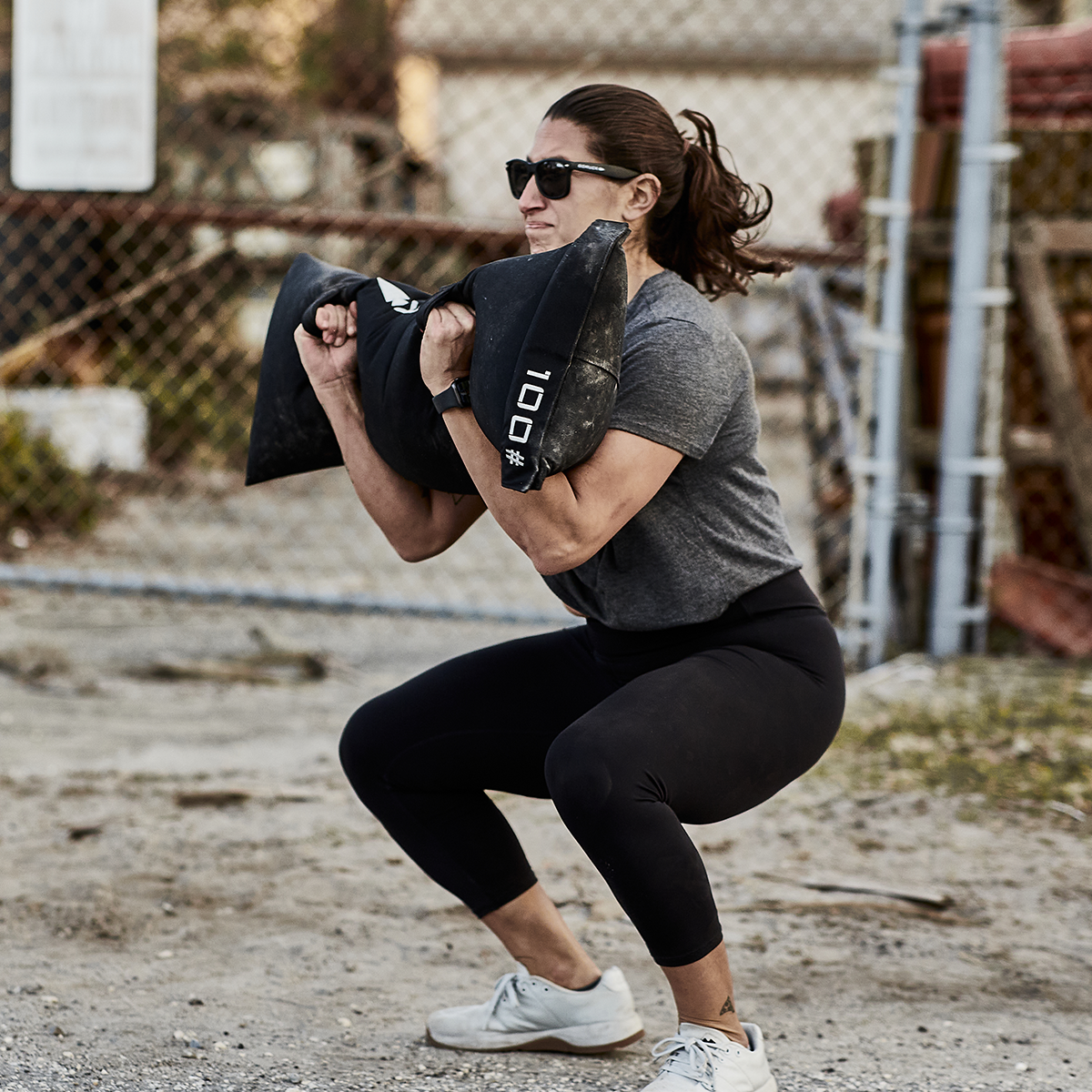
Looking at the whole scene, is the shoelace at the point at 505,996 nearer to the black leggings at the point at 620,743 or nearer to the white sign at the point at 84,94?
the black leggings at the point at 620,743

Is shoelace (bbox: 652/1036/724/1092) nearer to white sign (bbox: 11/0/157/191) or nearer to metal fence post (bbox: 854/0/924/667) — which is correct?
metal fence post (bbox: 854/0/924/667)

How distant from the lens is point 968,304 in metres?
4.81

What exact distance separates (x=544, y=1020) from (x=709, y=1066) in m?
0.43

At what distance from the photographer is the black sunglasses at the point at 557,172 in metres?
2.23

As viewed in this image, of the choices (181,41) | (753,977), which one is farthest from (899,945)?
(181,41)

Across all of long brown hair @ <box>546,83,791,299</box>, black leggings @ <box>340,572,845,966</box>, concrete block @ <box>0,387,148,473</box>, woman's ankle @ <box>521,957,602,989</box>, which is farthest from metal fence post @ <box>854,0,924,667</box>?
concrete block @ <box>0,387,148,473</box>

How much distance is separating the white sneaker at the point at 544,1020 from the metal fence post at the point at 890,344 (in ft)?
8.78

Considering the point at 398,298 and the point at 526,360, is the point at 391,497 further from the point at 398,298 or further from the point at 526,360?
the point at 526,360

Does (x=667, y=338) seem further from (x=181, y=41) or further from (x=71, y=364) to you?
(x=181, y=41)

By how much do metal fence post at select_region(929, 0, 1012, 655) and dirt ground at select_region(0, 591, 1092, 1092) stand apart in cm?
64

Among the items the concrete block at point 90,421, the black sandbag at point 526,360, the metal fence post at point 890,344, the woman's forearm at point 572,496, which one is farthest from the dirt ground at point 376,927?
the concrete block at point 90,421

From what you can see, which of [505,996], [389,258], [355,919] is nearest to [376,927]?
[355,919]

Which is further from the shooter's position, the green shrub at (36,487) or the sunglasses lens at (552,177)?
the green shrub at (36,487)

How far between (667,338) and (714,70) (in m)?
14.2
